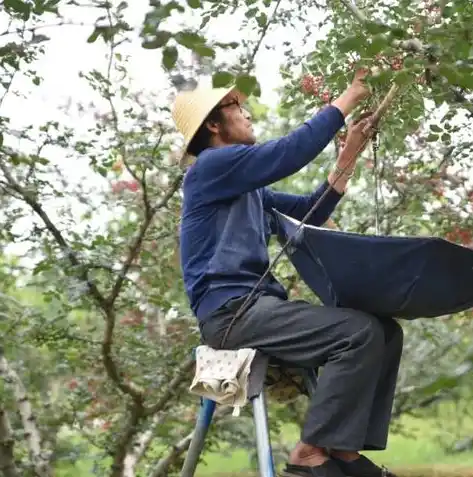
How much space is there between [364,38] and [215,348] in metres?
0.94

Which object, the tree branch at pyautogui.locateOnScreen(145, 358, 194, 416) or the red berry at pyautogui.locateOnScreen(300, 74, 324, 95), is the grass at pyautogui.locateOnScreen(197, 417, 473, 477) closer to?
the tree branch at pyautogui.locateOnScreen(145, 358, 194, 416)

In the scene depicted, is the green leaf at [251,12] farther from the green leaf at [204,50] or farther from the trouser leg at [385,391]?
the green leaf at [204,50]

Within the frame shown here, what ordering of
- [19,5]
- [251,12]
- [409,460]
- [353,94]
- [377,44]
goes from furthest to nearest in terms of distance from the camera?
[409,460] → [251,12] → [353,94] → [19,5] → [377,44]

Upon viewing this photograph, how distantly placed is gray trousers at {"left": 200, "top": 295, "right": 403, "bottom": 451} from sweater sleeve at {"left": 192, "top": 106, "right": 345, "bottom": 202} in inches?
10.9

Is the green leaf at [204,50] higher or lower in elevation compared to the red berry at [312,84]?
lower

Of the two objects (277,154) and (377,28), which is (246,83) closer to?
(377,28)

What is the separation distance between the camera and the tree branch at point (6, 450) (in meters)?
3.60

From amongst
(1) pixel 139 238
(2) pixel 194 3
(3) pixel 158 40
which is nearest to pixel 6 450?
(1) pixel 139 238

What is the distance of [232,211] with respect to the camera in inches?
89.6

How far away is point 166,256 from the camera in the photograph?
155 inches

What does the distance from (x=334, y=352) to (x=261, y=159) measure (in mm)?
469

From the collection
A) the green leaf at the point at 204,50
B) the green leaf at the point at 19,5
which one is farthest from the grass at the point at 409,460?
the green leaf at the point at 204,50

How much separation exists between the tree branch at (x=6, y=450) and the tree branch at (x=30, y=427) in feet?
0.58

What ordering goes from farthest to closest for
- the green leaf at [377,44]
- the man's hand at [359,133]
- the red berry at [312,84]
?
the red berry at [312,84] < the man's hand at [359,133] < the green leaf at [377,44]
